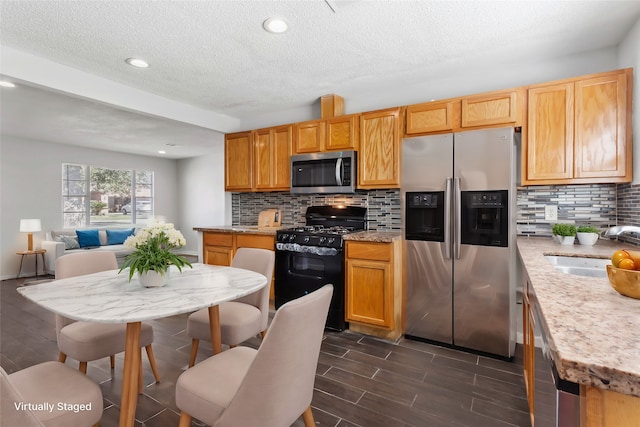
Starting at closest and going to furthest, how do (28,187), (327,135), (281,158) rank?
(327,135), (281,158), (28,187)

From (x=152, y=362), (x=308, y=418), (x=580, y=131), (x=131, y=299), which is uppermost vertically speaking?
(x=580, y=131)

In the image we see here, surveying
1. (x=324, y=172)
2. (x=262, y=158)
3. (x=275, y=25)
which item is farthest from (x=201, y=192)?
(x=275, y=25)

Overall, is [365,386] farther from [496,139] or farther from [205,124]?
[205,124]

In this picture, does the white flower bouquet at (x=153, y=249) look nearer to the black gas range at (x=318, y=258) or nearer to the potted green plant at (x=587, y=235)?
the black gas range at (x=318, y=258)

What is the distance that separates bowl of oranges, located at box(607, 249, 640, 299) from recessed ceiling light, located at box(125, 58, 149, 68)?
3344 millimetres

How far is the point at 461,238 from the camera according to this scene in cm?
266

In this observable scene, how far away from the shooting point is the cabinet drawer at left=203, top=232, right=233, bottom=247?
3.87m

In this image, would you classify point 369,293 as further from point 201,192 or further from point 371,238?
point 201,192

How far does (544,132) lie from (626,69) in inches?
23.7

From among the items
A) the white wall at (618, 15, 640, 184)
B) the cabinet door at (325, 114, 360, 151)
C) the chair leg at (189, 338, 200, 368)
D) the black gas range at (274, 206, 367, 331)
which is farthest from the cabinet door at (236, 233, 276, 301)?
the white wall at (618, 15, 640, 184)

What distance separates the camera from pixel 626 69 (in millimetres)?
2219

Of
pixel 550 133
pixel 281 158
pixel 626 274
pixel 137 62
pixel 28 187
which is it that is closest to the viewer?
pixel 626 274

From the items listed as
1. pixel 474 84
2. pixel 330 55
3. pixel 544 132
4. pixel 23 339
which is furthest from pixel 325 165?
pixel 23 339

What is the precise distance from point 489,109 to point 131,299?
2.87 meters
